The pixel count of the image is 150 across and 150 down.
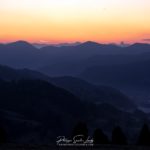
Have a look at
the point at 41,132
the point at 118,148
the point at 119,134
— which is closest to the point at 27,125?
the point at 41,132

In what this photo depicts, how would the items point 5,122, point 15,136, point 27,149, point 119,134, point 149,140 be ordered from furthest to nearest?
1. point 5,122
2. point 15,136
3. point 119,134
4. point 149,140
5. point 27,149

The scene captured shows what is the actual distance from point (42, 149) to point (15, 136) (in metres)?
148

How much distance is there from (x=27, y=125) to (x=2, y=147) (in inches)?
6337

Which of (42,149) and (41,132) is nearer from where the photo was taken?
(42,149)

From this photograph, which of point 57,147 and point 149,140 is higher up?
point 57,147

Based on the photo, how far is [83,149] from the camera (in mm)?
33688

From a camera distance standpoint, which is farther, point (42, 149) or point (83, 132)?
point (83, 132)

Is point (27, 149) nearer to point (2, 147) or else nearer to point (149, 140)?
point (2, 147)

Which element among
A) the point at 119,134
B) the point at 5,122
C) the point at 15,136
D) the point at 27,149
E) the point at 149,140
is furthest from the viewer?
the point at 5,122

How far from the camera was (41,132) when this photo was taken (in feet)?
619

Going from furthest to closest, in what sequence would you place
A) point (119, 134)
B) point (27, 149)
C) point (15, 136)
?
point (15, 136) < point (119, 134) < point (27, 149)

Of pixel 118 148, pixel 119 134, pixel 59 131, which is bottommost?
pixel 59 131

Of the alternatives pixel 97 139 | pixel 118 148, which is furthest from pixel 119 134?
pixel 118 148

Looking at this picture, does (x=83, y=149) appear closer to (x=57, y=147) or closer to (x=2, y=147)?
(x=57, y=147)
